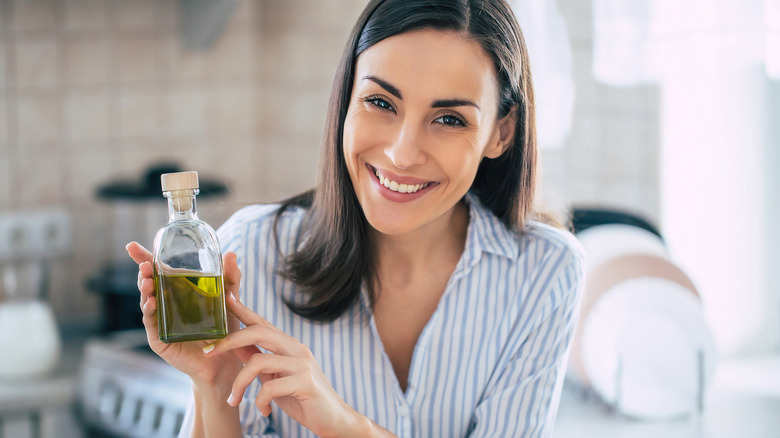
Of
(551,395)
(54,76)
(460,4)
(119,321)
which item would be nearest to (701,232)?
(551,395)

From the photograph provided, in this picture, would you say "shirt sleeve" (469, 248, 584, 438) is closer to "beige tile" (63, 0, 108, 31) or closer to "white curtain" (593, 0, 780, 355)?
"white curtain" (593, 0, 780, 355)

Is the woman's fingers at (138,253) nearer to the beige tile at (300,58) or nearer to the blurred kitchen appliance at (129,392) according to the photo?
the blurred kitchen appliance at (129,392)

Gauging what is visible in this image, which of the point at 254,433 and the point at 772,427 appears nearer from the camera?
the point at 254,433

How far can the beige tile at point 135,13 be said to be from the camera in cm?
228

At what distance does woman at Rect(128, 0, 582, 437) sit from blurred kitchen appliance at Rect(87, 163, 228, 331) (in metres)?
0.83

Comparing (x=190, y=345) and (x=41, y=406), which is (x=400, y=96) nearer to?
(x=190, y=345)

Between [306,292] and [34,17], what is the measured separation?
135 cm

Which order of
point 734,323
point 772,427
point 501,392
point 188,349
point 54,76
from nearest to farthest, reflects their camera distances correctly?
point 188,349
point 501,392
point 772,427
point 734,323
point 54,76

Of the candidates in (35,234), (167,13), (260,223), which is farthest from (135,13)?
(260,223)

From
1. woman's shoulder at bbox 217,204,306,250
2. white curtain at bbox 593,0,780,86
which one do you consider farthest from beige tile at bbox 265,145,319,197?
woman's shoulder at bbox 217,204,306,250

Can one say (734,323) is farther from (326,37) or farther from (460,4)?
(326,37)

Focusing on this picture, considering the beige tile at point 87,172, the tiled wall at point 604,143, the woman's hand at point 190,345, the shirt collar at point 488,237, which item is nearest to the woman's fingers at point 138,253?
the woman's hand at point 190,345

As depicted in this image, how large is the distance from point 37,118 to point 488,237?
140 cm

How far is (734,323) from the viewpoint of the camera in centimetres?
168
